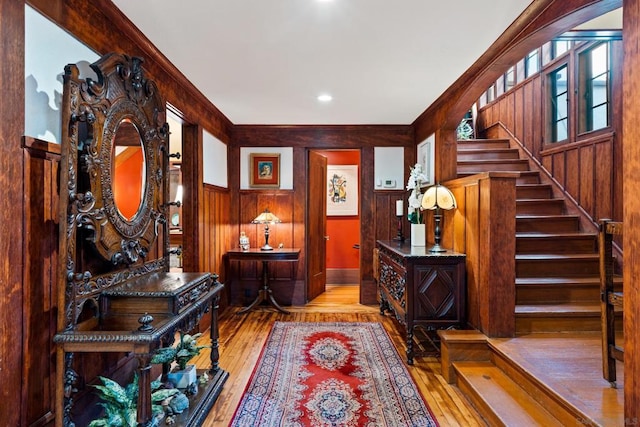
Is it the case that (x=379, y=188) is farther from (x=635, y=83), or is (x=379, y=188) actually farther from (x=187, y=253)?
(x=635, y=83)

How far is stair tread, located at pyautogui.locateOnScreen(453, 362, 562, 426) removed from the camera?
2.01m

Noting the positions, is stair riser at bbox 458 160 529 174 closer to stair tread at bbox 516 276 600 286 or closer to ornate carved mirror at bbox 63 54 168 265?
stair tread at bbox 516 276 600 286

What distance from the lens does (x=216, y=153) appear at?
4418 mm

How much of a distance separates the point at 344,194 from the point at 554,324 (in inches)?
167

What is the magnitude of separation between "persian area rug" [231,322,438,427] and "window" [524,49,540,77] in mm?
4269

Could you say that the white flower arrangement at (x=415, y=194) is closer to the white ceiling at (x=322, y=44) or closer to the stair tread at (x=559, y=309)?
the white ceiling at (x=322, y=44)

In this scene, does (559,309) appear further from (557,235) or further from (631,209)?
(631,209)

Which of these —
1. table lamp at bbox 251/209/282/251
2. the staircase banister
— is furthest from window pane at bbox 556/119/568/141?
table lamp at bbox 251/209/282/251

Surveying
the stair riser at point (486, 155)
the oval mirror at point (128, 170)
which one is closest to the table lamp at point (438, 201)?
the stair riser at point (486, 155)

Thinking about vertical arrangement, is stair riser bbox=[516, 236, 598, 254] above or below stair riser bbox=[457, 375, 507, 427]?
above

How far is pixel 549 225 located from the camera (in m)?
3.84

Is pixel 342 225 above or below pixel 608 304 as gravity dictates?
above

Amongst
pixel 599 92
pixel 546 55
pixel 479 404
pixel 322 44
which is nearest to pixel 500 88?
pixel 546 55

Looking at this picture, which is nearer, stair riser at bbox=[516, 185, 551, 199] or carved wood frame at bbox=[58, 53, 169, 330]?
carved wood frame at bbox=[58, 53, 169, 330]
